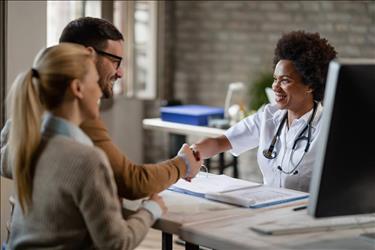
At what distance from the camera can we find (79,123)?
1946 millimetres

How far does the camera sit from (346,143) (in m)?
1.83

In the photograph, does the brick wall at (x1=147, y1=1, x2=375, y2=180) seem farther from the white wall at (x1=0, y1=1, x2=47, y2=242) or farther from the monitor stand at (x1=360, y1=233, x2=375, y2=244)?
the monitor stand at (x1=360, y1=233, x2=375, y2=244)

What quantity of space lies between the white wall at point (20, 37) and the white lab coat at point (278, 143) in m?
1.62

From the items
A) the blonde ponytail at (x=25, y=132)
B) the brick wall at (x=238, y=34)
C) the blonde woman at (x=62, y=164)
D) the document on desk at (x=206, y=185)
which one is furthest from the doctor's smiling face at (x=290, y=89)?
the brick wall at (x=238, y=34)

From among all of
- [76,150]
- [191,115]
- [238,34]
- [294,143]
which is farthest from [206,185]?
[238,34]

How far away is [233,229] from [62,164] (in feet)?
1.66

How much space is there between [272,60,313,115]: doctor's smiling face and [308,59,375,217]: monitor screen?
0.95m

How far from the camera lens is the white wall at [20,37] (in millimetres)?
4117

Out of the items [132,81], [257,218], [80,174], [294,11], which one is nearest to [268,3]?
[294,11]

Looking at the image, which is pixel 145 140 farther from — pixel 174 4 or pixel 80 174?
pixel 80 174

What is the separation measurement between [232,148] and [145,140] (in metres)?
3.22

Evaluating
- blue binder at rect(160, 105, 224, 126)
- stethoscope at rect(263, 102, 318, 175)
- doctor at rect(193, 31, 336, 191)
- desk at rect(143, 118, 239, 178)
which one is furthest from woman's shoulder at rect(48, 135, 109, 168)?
blue binder at rect(160, 105, 224, 126)

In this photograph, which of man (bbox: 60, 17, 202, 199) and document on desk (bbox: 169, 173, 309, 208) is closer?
man (bbox: 60, 17, 202, 199)

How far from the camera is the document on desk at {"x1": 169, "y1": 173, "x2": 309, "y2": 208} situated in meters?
2.32
